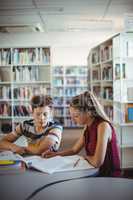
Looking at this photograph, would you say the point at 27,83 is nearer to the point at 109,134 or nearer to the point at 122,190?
the point at 109,134

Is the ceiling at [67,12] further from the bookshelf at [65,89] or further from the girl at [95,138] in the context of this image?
the girl at [95,138]

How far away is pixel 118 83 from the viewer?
232 centimetres

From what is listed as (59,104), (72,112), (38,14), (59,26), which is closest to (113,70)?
(59,104)

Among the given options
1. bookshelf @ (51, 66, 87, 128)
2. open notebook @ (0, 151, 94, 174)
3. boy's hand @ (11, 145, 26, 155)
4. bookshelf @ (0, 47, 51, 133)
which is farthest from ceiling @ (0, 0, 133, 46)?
open notebook @ (0, 151, 94, 174)

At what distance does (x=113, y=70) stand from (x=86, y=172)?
123 cm

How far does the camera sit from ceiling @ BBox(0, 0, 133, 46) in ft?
6.97

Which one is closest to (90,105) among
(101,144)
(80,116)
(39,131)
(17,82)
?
(80,116)

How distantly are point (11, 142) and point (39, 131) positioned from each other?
197 mm

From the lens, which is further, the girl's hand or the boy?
the boy

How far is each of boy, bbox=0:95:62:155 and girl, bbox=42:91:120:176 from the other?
19 centimetres

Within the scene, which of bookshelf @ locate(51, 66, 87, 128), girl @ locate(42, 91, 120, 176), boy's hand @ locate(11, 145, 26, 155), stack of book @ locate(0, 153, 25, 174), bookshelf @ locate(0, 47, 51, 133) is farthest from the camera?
bookshelf @ locate(51, 66, 87, 128)

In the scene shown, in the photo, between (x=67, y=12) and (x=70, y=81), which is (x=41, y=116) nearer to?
(x=70, y=81)

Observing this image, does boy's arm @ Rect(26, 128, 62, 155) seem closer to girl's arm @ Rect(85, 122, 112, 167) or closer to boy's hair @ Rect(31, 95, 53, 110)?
boy's hair @ Rect(31, 95, 53, 110)

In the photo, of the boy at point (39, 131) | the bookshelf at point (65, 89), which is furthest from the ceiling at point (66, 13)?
the boy at point (39, 131)
